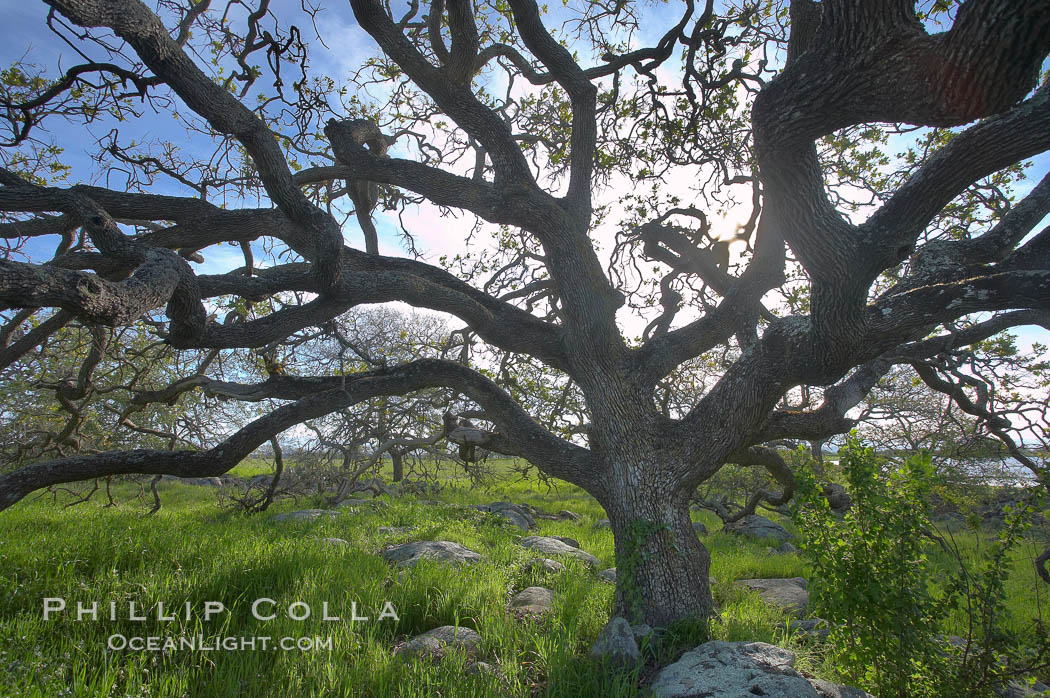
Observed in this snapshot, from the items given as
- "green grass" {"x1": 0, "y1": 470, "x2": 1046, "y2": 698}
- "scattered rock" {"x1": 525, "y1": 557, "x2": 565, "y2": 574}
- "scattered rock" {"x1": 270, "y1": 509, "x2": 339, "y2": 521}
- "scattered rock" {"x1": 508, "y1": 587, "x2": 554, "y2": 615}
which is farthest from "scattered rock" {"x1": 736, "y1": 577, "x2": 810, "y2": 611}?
"scattered rock" {"x1": 270, "y1": 509, "x2": 339, "y2": 521}

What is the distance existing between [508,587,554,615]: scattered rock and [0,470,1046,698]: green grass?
0.16 meters

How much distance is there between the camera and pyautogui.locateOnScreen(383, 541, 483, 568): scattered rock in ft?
19.1

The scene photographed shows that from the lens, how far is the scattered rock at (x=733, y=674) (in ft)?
9.92

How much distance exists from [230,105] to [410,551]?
5299 mm

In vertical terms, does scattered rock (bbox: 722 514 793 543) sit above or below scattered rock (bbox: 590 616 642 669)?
below

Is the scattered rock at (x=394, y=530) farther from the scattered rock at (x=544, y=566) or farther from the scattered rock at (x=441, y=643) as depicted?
the scattered rock at (x=441, y=643)

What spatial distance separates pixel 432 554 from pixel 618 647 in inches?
118

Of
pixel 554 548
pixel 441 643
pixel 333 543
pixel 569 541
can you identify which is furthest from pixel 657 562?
pixel 569 541

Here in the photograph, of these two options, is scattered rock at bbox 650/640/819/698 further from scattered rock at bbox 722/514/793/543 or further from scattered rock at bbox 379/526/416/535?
scattered rock at bbox 722/514/793/543

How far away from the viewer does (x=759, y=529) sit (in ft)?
38.0

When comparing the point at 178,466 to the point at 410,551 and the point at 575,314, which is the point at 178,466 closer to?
the point at 410,551

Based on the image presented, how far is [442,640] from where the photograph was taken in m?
3.85

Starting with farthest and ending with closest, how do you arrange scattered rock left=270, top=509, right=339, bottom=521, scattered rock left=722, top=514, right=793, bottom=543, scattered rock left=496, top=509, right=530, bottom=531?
1. scattered rock left=722, top=514, right=793, bottom=543
2. scattered rock left=496, top=509, right=530, bottom=531
3. scattered rock left=270, top=509, right=339, bottom=521

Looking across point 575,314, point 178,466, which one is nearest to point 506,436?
point 575,314
